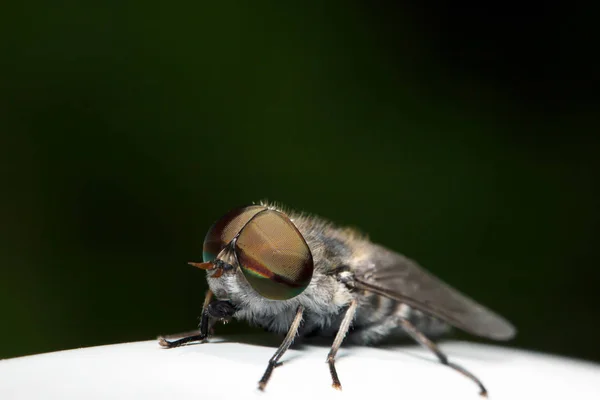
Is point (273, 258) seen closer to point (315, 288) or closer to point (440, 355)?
point (315, 288)

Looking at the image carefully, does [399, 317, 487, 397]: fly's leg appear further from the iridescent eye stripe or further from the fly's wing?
the iridescent eye stripe

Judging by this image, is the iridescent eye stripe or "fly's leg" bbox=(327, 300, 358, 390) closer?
"fly's leg" bbox=(327, 300, 358, 390)

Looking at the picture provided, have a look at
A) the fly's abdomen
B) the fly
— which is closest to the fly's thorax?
the fly

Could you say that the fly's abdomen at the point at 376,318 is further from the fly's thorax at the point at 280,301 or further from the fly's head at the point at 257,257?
the fly's head at the point at 257,257

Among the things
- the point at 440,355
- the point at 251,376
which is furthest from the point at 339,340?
the point at 251,376

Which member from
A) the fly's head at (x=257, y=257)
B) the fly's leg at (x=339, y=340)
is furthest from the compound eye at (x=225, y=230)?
the fly's leg at (x=339, y=340)

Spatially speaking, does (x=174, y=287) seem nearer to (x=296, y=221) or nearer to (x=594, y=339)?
(x=296, y=221)
